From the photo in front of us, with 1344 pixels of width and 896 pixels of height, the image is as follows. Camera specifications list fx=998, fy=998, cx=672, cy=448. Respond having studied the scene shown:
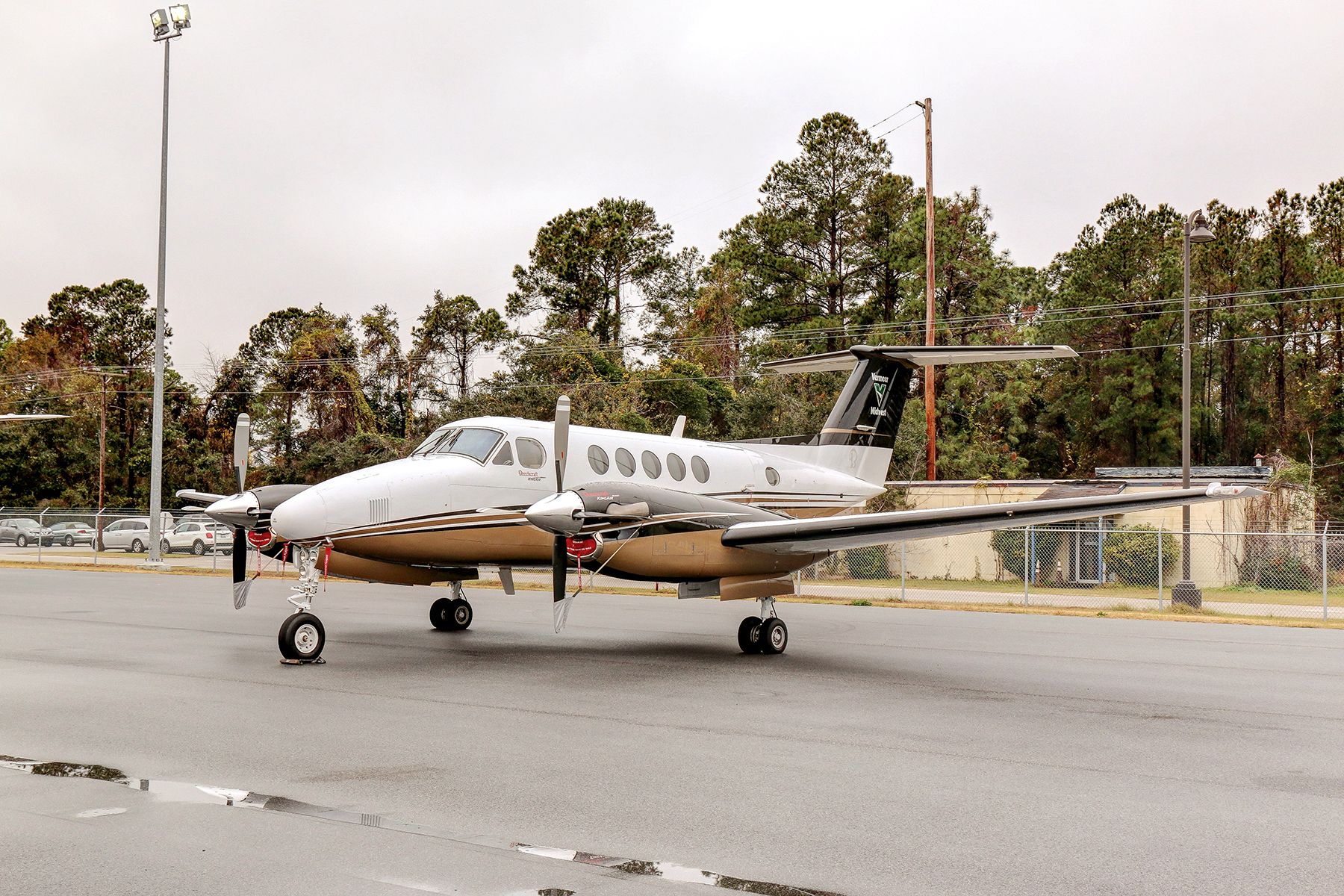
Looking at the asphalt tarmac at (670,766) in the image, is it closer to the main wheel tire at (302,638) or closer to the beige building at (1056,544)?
the main wheel tire at (302,638)

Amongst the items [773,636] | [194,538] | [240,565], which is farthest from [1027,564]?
[194,538]

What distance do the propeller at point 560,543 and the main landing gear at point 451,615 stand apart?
4573 millimetres

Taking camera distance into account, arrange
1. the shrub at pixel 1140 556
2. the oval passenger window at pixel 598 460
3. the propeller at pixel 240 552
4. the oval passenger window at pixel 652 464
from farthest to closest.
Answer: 1. the shrub at pixel 1140 556
2. the oval passenger window at pixel 652 464
3. the oval passenger window at pixel 598 460
4. the propeller at pixel 240 552

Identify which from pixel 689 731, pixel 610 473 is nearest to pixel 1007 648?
pixel 610 473

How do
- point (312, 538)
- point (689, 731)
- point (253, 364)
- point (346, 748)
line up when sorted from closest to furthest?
1. point (346, 748)
2. point (689, 731)
3. point (312, 538)
4. point (253, 364)

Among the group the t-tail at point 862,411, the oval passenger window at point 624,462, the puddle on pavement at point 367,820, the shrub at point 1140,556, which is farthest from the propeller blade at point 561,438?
the shrub at point 1140,556

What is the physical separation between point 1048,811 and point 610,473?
9.37 metres

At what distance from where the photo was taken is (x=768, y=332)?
2068 inches

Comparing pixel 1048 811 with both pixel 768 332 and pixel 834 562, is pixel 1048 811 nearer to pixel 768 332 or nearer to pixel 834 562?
pixel 834 562

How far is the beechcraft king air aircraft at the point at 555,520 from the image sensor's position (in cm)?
1188

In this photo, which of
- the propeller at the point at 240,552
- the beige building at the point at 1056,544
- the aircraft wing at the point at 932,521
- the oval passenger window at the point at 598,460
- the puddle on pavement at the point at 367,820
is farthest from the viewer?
the beige building at the point at 1056,544

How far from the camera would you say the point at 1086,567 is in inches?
1205

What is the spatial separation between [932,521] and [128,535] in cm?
4121

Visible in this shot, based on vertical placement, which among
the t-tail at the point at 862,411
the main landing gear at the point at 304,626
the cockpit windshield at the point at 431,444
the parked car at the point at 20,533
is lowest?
the parked car at the point at 20,533
